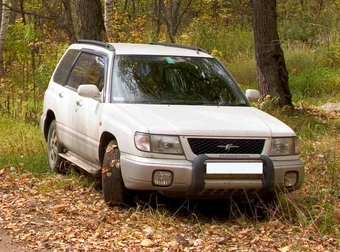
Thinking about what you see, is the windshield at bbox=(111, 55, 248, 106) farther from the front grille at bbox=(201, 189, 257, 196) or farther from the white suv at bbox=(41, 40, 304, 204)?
the front grille at bbox=(201, 189, 257, 196)

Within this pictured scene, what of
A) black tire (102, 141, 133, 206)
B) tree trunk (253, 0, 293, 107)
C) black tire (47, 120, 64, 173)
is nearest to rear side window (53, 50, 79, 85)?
black tire (47, 120, 64, 173)

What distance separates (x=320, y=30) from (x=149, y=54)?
1477 centimetres

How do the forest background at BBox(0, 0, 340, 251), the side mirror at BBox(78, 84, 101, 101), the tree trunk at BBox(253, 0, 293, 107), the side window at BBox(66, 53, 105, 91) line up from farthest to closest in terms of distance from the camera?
the tree trunk at BBox(253, 0, 293, 107)
the side window at BBox(66, 53, 105, 91)
the side mirror at BBox(78, 84, 101, 101)
the forest background at BBox(0, 0, 340, 251)

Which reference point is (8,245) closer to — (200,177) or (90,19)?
(200,177)

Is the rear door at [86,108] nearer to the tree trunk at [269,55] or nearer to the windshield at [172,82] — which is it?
the windshield at [172,82]

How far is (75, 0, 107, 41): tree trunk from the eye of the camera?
12172 mm

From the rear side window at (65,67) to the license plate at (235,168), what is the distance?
3189 mm

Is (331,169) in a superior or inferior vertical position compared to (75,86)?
inferior

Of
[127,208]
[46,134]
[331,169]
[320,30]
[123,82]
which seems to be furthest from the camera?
[320,30]

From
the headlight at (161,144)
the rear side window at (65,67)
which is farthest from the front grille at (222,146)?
the rear side window at (65,67)

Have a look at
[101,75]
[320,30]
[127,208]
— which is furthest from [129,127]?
[320,30]

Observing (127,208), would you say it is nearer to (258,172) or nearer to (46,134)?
(258,172)

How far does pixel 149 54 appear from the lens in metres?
7.72

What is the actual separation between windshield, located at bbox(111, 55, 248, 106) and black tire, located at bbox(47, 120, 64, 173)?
158 centimetres
